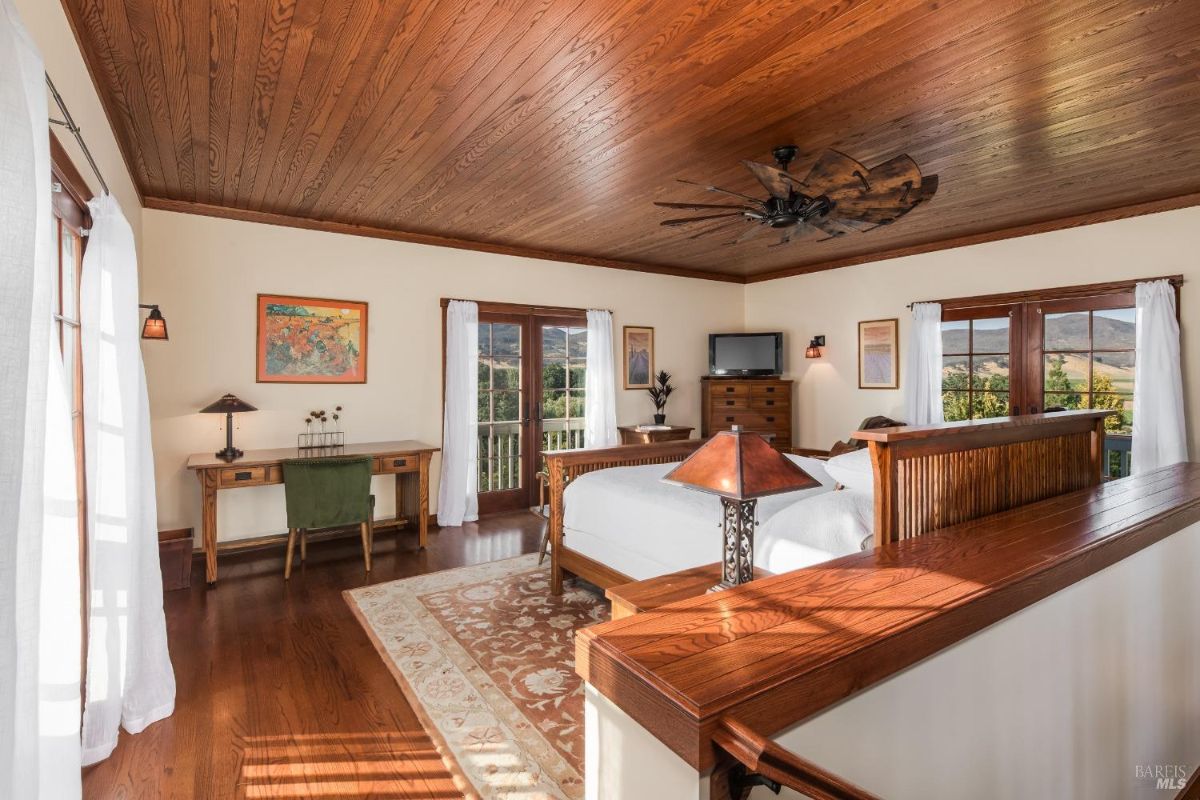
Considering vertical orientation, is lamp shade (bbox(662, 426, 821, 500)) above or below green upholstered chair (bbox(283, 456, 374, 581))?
above

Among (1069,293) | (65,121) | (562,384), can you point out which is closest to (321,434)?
(562,384)

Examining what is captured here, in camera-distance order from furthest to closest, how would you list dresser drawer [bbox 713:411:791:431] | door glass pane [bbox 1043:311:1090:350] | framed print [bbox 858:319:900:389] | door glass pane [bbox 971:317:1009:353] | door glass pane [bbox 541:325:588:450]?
dresser drawer [bbox 713:411:791:431], door glass pane [bbox 541:325:588:450], framed print [bbox 858:319:900:389], door glass pane [bbox 971:317:1009:353], door glass pane [bbox 1043:311:1090:350]

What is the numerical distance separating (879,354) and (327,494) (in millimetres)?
5109

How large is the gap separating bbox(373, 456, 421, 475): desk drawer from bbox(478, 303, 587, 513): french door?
1.07 meters

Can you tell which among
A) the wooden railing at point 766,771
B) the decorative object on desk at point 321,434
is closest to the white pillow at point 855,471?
the wooden railing at point 766,771

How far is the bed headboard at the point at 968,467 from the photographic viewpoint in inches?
68.9

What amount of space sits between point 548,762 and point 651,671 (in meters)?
1.40

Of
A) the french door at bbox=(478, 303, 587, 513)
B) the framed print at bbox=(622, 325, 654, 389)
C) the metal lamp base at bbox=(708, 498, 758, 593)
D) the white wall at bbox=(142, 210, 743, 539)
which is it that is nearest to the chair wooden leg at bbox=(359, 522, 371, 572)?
the white wall at bbox=(142, 210, 743, 539)

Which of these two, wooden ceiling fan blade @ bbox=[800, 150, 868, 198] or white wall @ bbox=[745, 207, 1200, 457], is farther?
white wall @ bbox=[745, 207, 1200, 457]

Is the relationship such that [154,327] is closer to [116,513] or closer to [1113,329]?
[116,513]

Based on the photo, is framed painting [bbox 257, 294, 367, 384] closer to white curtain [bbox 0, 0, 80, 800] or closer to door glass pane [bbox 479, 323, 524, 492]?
door glass pane [bbox 479, 323, 524, 492]

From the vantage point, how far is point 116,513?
2.13 metres

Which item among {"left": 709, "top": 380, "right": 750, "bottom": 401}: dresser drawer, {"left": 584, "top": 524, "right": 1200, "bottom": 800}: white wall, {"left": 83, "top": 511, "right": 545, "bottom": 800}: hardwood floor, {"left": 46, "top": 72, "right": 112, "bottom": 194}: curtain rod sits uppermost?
{"left": 46, "top": 72, "right": 112, "bottom": 194}: curtain rod

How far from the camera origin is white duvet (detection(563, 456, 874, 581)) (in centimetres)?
218
